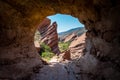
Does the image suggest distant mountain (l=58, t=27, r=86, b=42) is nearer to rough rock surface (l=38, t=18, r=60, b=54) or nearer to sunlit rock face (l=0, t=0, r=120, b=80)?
rough rock surface (l=38, t=18, r=60, b=54)

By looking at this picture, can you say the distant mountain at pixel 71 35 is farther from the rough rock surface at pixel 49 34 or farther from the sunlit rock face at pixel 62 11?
the sunlit rock face at pixel 62 11

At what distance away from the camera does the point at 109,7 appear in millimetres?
5305

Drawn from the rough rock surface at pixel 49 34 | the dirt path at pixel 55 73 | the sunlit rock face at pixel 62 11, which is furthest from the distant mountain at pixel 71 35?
the sunlit rock face at pixel 62 11

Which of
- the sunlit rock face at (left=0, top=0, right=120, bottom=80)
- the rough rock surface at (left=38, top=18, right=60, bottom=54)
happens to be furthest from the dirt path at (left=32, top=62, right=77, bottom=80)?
the rough rock surface at (left=38, top=18, right=60, bottom=54)

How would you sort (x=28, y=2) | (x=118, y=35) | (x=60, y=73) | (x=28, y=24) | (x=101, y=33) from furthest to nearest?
(x=28, y=24) < (x=60, y=73) < (x=28, y=2) < (x=101, y=33) < (x=118, y=35)

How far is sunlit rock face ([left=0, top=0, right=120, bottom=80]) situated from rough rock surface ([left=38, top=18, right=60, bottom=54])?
931 inches

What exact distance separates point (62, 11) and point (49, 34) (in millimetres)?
26423

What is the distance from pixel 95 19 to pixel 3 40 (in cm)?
395

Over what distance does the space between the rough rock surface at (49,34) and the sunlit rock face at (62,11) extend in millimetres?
23643

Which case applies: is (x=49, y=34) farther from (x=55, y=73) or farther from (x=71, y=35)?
(x=55, y=73)

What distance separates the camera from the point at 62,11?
309 inches

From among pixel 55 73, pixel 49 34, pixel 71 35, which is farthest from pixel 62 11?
pixel 71 35

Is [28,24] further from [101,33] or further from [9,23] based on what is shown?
[101,33]

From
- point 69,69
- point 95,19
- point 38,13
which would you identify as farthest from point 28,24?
point 95,19
